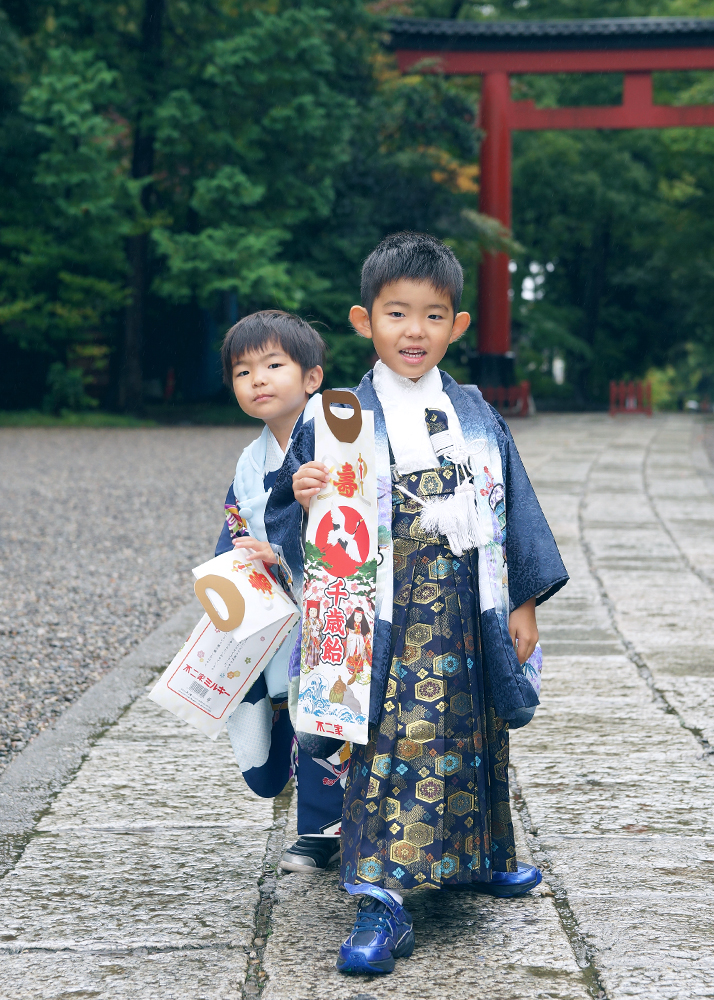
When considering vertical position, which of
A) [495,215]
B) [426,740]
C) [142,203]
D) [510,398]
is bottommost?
[510,398]

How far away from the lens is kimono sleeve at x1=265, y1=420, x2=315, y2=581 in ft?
6.87

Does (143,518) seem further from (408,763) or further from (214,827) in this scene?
(408,763)

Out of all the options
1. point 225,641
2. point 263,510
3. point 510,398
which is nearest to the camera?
point 225,641

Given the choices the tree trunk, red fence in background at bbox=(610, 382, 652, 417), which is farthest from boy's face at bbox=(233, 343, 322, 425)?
red fence in background at bbox=(610, 382, 652, 417)

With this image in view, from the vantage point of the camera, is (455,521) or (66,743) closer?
(455,521)

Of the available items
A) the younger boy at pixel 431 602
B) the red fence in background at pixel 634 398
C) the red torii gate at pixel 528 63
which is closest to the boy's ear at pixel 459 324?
the younger boy at pixel 431 602

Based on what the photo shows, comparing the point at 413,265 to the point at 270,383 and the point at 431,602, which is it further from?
the point at 431,602

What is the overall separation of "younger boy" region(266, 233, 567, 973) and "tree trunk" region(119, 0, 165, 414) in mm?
15749

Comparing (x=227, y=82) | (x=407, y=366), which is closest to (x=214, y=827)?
(x=407, y=366)

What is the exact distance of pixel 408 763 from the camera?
6.56 feet

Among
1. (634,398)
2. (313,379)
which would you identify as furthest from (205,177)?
(313,379)

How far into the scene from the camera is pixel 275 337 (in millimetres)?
2314

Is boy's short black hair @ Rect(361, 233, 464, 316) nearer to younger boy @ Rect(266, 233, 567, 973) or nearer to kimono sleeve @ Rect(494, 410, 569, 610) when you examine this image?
younger boy @ Rect(266, 233, 567, 973)

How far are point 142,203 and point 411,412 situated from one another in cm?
1731
